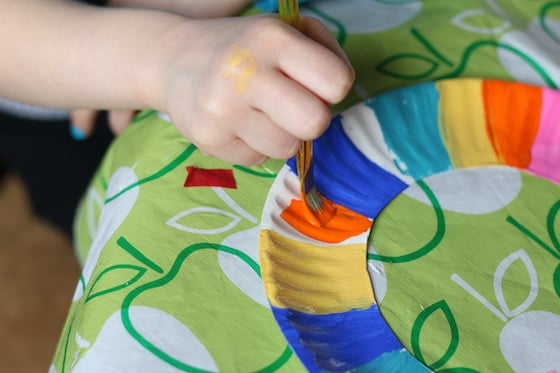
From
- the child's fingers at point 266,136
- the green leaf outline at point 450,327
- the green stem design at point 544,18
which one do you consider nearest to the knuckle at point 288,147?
the child's fingers at point 266,136

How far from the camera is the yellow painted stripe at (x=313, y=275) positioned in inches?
13.8

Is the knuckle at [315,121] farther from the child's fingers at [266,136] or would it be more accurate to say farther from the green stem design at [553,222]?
the green stem design at [553,222]

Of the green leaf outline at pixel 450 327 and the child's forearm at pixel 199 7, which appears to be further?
the child's forearm at pixel 199 7

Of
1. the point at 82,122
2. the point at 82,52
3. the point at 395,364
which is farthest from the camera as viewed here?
the point at 82,122

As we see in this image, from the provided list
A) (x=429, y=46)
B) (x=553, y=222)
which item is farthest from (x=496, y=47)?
(x=553, y=222)

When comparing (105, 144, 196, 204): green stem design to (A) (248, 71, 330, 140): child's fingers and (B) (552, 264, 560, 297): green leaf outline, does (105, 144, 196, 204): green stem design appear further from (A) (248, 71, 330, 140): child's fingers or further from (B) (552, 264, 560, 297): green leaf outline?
(B) (552, 264, 560, 297): green leaf outline

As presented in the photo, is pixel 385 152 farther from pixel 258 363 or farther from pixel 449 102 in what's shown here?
pixel 258 363

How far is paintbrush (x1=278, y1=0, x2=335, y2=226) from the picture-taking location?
361 mm

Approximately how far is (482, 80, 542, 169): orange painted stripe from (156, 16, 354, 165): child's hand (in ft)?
0.43

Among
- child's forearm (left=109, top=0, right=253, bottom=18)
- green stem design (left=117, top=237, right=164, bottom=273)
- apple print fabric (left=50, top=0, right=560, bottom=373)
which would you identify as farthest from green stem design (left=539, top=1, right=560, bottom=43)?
green stem design (left=117, top=237, right=164, bottom=273)

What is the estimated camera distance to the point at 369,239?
386 millimetres

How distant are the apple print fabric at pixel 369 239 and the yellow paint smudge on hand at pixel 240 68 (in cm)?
7

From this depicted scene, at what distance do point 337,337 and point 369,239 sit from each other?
7cm

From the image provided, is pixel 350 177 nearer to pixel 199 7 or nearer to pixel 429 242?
pixel 429 242
